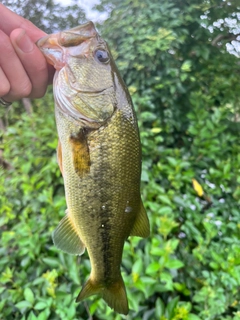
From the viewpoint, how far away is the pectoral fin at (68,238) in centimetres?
102

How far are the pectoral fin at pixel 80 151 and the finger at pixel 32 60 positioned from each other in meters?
0.19

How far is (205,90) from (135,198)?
1800mm

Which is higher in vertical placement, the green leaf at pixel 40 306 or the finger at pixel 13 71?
the finger at pixel 13 71

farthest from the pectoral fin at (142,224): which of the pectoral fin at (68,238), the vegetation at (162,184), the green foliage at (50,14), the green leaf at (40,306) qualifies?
the green foliage at (50,14)

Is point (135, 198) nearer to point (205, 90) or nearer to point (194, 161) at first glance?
point (194, 161)

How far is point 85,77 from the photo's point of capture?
38.9 inches

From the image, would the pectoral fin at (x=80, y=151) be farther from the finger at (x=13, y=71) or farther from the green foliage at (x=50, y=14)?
the green foliage at (x=50, y=14)

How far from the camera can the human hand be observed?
0.89 meters

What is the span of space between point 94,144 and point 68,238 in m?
0.30

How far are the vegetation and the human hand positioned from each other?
2.94 ft

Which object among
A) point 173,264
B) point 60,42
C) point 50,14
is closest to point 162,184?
point 173,264

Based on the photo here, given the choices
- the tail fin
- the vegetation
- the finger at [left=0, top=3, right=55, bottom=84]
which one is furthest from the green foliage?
the tail fin

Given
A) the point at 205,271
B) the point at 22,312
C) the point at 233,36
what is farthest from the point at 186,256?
the point at 233,36

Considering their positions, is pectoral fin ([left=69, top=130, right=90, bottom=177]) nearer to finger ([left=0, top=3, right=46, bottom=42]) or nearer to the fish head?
the fish head
